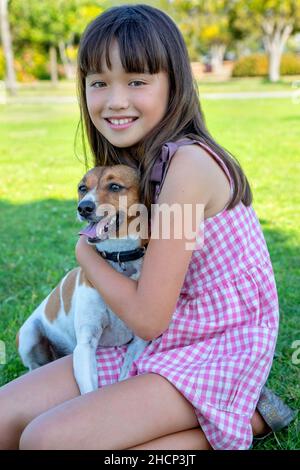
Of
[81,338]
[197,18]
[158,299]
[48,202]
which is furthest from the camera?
[197,18]

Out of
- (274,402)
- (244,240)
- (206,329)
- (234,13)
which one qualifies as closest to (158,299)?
(206,329)

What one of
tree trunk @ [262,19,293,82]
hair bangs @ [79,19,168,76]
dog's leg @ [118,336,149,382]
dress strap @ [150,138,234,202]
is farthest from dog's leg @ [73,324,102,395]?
tree trunk @ [262,19,293,82]

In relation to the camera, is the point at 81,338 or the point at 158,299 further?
the point at 81,338

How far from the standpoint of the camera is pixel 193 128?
266 cm

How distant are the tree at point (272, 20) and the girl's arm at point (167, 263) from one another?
122 ft

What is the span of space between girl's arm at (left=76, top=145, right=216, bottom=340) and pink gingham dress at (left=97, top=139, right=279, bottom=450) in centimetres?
9

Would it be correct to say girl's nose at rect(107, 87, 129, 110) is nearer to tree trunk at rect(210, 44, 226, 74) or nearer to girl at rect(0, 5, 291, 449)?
girl at rect(0, 5, 291, 449)

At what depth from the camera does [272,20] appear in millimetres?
Answer: 38938

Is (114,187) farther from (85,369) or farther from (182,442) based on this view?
(182,442)

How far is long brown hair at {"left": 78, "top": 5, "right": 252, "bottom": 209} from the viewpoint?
249 centimetres

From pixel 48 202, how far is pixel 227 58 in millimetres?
80605

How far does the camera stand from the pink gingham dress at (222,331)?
2.39 m

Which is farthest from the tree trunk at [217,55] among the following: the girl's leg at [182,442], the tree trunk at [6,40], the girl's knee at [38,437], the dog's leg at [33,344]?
the girl's knee at [38,437]

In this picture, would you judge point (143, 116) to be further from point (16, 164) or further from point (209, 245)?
point (16, 164)
